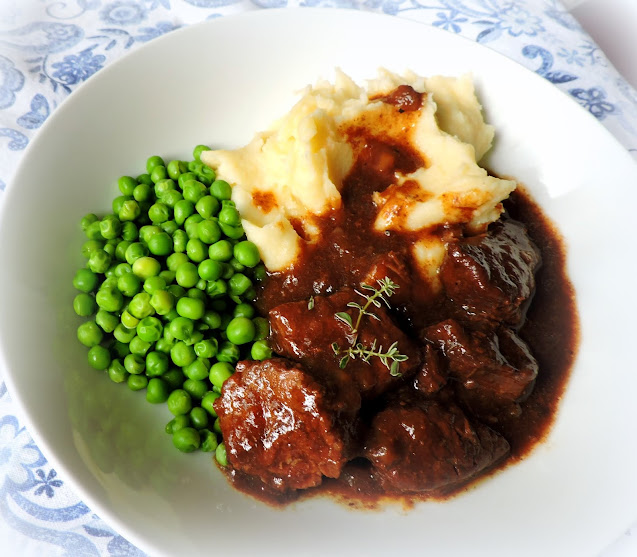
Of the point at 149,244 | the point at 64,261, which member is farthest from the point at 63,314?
the point at 149,244

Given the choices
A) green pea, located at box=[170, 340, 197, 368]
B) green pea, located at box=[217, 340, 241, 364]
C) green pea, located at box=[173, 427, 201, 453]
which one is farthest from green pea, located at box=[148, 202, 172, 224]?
green pea, located at box=[173, 427, 201, 453]

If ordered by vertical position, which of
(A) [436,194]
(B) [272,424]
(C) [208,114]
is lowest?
(B) [272,424]

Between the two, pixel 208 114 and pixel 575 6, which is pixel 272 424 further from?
pixel 575 6

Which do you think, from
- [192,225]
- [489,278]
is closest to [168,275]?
[192,225]

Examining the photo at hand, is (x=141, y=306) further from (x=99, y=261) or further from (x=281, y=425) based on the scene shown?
(x=281, y=425)

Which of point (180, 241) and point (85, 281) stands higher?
point (180, 241)

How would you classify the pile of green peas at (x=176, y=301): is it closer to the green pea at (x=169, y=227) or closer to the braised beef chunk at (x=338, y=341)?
the green pea at (x=169, y=227)

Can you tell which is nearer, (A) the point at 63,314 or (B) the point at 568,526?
(B) the point at 568,526
